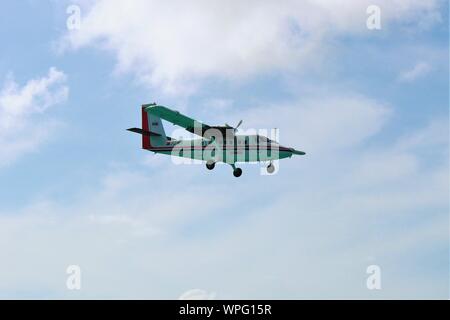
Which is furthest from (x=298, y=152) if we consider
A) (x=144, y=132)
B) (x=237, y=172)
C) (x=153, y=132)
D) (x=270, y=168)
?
(x=153, y=132)

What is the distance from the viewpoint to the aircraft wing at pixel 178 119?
42906 mm

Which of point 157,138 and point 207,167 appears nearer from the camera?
point 207,167

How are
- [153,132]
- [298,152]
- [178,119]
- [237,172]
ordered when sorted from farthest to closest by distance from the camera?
1. [153,132]
2. [237,172]
3. [298,152]
4. [178,119]

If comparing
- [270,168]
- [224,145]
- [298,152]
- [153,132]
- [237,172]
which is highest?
[153,132]

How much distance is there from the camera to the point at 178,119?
4500 cm

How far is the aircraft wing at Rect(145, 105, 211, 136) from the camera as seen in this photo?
42.9 m

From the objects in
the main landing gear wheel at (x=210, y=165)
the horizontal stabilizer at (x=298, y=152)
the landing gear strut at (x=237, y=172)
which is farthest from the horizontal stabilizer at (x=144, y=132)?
the horizontal stabilizer at (x=298, y=152)

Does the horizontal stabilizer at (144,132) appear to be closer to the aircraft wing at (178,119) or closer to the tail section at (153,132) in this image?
the tail section at (153,132)

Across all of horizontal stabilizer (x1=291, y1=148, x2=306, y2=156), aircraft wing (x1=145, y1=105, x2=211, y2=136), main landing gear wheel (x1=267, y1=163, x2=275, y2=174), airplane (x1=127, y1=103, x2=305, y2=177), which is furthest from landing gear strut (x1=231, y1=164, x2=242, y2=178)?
horizontal stabilizer (x1=291, y1=148, x2=306, y2=156)

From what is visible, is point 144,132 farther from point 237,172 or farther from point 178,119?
point 237,172
